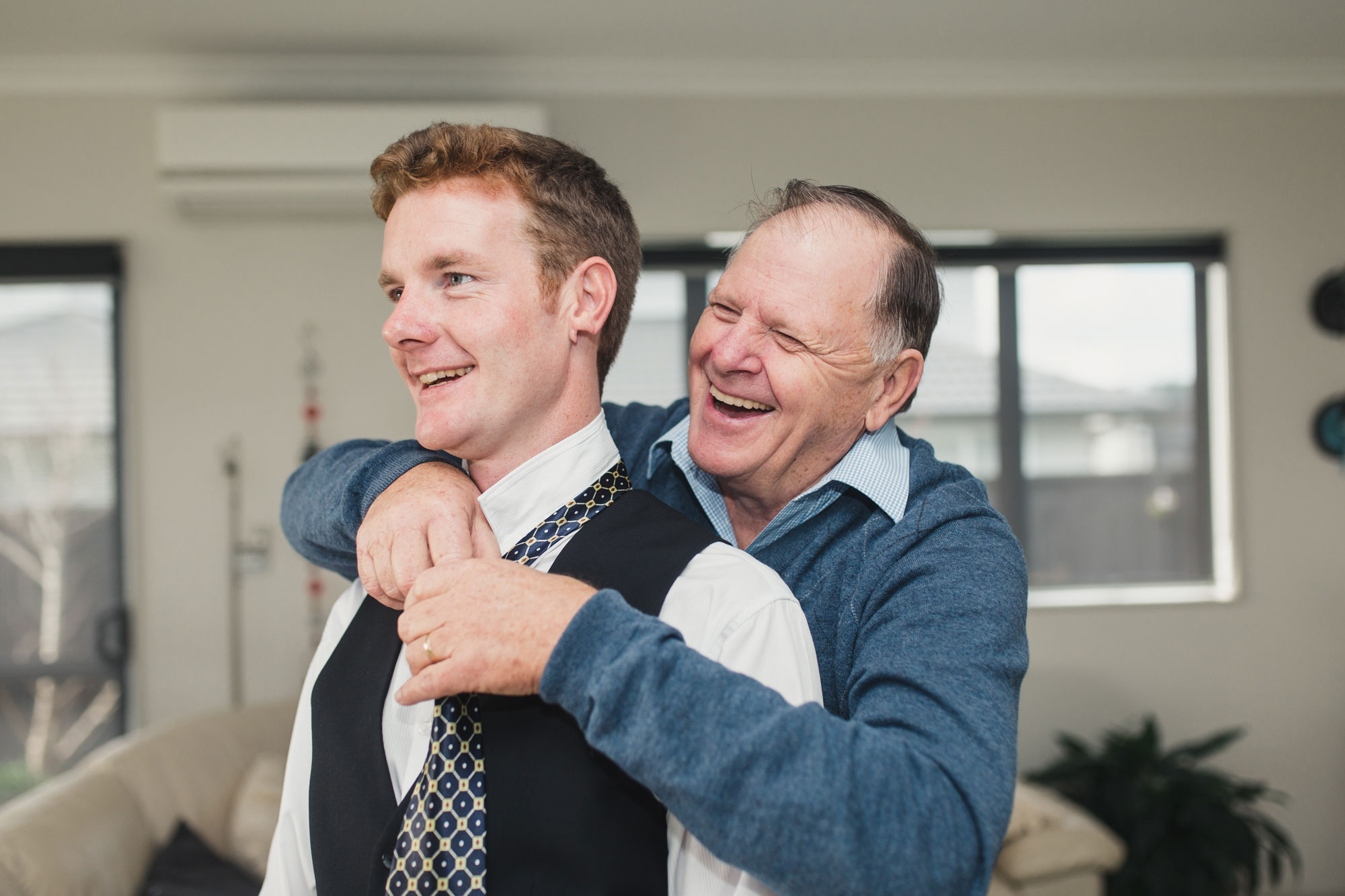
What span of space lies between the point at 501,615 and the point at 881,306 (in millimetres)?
691

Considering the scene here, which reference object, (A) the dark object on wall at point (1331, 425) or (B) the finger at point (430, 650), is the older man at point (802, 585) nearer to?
(B) the finger at point (430, 650)

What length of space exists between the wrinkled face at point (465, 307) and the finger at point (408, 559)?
0.34 ft

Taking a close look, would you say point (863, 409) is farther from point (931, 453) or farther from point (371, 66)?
point (371, 66)

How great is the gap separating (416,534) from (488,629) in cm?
20

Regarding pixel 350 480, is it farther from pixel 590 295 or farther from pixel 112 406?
pixel 112 406

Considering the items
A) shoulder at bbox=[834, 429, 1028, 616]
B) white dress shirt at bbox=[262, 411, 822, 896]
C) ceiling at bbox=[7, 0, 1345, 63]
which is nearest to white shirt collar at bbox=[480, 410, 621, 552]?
white dress shirt at bbox=[262, 411, 822, 896]

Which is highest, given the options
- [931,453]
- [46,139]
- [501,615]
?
[46,139]

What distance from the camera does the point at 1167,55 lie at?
369cm

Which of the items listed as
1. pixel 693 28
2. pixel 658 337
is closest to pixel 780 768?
pixel 693 28

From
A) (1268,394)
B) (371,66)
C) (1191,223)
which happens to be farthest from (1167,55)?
(371,66)

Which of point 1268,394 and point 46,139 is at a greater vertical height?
point 46,139

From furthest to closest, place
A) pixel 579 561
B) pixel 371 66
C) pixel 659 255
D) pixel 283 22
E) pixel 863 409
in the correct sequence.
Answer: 1. pixel 659 255
2. pixel 371 66
3. pixel 283 22
4. pixel 863 409
5. pixel 579 561

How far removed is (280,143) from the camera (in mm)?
3326

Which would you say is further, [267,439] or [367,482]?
[267,439]
